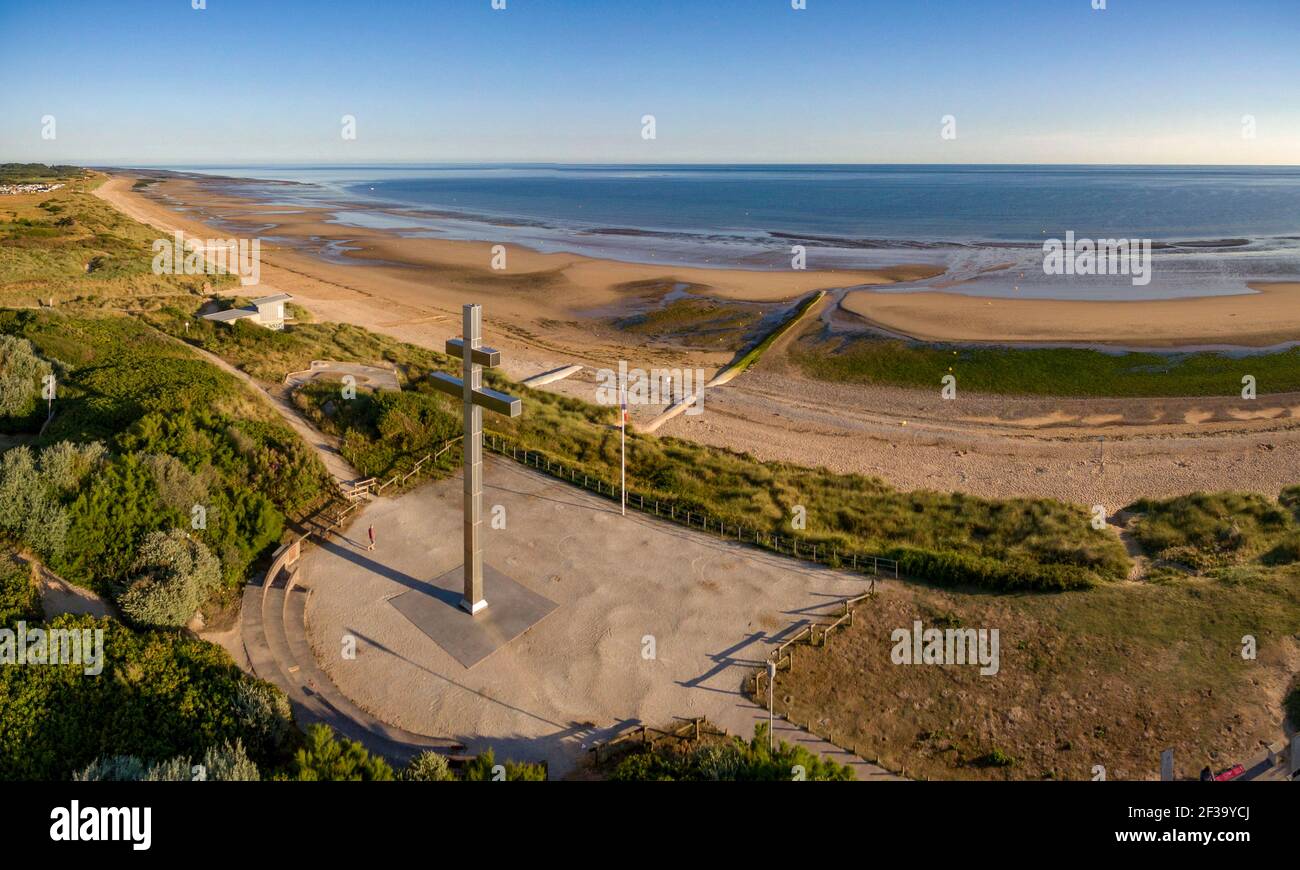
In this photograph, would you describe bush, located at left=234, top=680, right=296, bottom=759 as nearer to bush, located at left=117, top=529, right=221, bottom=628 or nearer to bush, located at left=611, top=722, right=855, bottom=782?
bush, located at left=117, top=529, right=221, bottom=628

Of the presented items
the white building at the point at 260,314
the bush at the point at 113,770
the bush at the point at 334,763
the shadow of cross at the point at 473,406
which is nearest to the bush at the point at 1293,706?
the shadow of cross at the point at 473,406

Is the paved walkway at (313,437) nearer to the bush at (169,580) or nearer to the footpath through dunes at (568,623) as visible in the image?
the footpath through dunes at (568,623)

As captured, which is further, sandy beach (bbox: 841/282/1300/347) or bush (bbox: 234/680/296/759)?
sandy beach (bbox: 841/282/1300/347)

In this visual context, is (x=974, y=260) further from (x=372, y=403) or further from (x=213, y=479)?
(x=213, y=479)

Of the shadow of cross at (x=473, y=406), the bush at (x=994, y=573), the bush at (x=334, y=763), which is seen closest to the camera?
the bush at (x=334, y=763)

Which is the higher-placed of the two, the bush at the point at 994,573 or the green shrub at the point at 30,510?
the green shrub at the point at 30,510

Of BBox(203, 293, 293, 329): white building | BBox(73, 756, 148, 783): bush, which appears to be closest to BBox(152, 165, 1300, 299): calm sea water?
BBox(203, 293, 293, 329): white building
